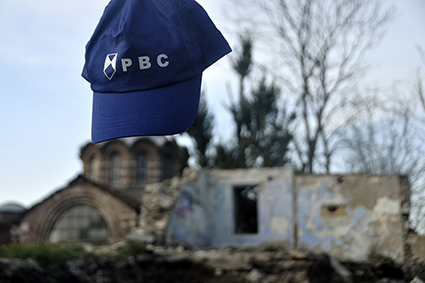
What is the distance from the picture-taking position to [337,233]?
1431 centimetres

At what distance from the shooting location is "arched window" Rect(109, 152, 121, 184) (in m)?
23.8

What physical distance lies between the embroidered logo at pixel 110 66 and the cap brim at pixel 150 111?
11 centimetres

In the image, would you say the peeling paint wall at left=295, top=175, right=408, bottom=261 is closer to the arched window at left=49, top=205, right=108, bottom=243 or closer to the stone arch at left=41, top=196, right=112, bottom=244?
the arched window at left=49, top=205, right=108, bottom=243

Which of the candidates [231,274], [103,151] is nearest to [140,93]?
[231,274]

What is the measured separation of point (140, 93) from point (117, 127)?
19 cm

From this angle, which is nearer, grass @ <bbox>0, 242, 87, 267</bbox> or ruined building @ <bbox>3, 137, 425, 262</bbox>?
grass @ <bbox>0, 242, 87, 267</bbox>

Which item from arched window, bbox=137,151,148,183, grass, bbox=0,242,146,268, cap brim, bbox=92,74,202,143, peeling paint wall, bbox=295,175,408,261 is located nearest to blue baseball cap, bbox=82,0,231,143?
cap brim, bbox=92,74,202,143

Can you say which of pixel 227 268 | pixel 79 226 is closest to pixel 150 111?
pixel 227 268

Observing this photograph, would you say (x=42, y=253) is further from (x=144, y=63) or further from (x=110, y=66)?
(x=144, y=63)

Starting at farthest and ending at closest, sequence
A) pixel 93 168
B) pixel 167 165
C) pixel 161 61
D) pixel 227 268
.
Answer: pixel 93 168 < pixel 167 165 < pixel 227 268 < pixel 161 61

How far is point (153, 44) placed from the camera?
7.24 ft

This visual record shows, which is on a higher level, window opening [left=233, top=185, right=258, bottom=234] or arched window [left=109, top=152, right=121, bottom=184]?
arched window [left=109, top=152, right=121, bottom=184]

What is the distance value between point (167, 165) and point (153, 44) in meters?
21.9

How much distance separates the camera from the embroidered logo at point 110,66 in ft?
7.38
